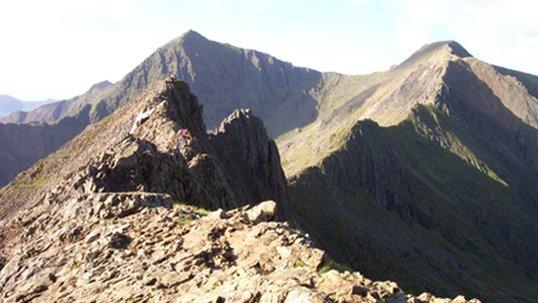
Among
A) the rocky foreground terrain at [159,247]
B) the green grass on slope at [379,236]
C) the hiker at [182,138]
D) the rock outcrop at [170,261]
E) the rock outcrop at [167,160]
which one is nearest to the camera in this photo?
the rock outcrop at [170,261]

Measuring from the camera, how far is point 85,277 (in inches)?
1121

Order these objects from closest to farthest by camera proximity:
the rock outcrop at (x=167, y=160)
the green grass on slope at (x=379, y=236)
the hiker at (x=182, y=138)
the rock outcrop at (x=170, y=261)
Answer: the rock outcrop at (x=170, y=261) < the rock outcrop at (x=167, y=160) < the hiker at (x=182, y=138) < the green grass on slope at (x=379, y=236)

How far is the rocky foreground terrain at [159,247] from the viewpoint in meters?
20.9

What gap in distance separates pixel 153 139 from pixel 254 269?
151 feet

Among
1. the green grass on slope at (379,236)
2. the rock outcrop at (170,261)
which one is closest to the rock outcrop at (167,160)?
the rock outcrop at (170,261)

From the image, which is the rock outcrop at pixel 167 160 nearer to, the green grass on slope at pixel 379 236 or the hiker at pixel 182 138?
the hiker at pixel 182 138

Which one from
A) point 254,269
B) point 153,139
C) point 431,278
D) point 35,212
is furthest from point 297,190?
point 254,269

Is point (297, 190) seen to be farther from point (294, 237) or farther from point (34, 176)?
point (294, 237)

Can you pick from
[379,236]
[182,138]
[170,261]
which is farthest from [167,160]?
[379,236]

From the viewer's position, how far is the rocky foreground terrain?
2088cm

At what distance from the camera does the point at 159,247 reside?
2894cm

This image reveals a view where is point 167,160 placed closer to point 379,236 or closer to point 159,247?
point 159,247

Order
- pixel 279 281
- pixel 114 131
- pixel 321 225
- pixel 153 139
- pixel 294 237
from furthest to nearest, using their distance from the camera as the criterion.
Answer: pixel 321 225 → pixel 114 131 → pixel 153 139 → pixel 294 237 → pixel 279 281

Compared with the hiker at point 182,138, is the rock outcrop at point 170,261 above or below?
below
